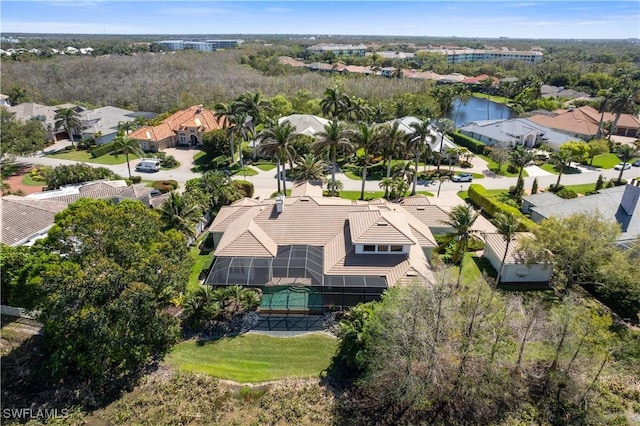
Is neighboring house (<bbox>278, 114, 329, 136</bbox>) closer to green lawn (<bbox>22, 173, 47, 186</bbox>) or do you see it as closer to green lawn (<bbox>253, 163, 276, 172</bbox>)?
green lawn (<bbox>253, 163, 276, 172</bbox>)

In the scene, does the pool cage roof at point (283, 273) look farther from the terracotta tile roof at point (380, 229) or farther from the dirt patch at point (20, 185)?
the dirt patch at point (20, 185)

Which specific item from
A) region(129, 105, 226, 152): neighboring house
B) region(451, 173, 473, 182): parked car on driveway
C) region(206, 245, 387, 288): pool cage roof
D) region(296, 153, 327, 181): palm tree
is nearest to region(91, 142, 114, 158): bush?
region(129, 105, 226, 152): neighboring house

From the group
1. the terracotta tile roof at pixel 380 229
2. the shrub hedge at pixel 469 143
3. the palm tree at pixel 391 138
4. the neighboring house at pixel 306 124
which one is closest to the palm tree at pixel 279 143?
the palm tree at pixel 391 138

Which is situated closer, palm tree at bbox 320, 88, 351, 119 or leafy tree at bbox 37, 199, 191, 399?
leafy tree at bbox 37, 199, 191, 399

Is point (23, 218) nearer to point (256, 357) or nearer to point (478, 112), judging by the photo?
point (256, 357)

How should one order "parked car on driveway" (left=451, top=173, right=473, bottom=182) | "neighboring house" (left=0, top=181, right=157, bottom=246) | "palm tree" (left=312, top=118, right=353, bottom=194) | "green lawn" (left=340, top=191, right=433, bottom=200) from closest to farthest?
1. "neighboring house" (left=0, top=181, right=157, bottom=246)
2. "palm tree" (left=312, top=118, right=353, bottom=194)
3. "green lawn" (left=340, top=191, right=433, bottom=200)
4. "parked car on driveway" (left=451, top=173, right=473, bottom=182)

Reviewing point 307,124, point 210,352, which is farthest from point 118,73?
point 210,352
